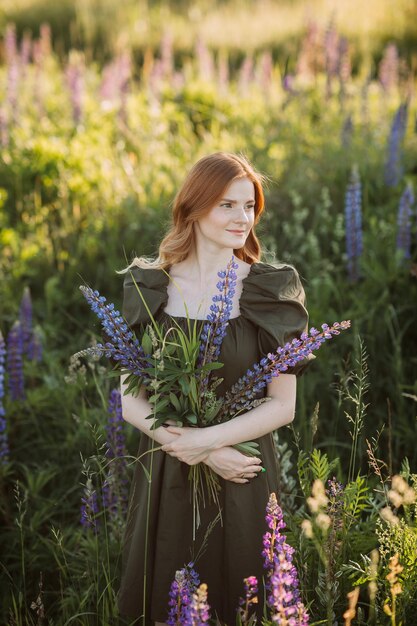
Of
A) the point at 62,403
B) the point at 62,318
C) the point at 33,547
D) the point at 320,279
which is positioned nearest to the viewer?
the point at 33,547

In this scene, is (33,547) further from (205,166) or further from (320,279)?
(320,279)

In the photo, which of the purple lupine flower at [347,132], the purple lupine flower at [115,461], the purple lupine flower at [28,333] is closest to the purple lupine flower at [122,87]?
the purple lupine flower at [347,132]

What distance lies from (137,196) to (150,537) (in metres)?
3.45

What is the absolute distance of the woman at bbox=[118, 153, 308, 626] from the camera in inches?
98.2

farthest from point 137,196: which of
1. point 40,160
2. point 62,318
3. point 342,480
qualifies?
point 342,480

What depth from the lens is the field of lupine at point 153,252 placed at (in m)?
2.54

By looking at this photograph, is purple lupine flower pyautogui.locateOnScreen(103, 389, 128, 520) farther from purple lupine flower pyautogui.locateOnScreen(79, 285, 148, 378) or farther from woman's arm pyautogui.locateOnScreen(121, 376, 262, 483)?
purple lupine flower pyautogui.locateOnScreen(79, 285, 148, 378)

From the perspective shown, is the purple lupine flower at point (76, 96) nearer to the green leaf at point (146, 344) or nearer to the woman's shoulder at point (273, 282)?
the woman's shoulder at point (273, 282)

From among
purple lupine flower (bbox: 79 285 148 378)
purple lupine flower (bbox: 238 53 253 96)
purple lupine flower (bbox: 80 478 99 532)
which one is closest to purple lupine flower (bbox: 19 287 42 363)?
purple lupine flower (bbox: 80 478 99 532)

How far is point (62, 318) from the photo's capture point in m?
4.87

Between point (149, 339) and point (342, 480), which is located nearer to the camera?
point (149, 339)

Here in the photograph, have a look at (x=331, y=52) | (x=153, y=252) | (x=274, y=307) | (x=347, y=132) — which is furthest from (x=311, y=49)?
(x=274, y=307)

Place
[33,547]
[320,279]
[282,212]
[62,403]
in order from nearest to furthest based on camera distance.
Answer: [33,547]
[62,403]
[320,279]
[282,212]

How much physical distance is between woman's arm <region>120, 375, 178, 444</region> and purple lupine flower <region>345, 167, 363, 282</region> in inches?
86.0
